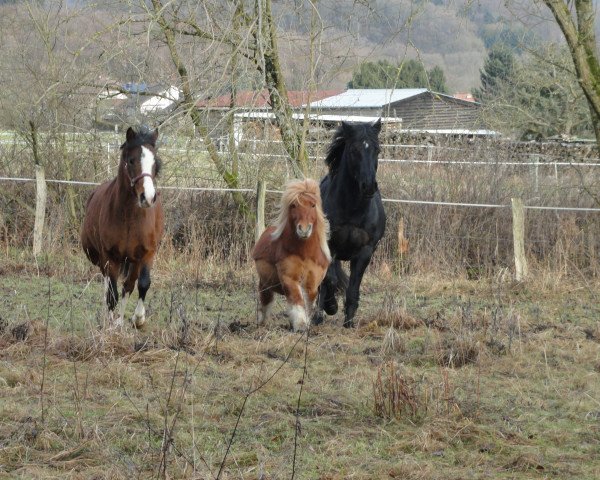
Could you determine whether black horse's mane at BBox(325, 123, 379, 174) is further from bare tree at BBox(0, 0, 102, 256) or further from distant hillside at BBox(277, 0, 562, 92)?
bare tree at BBox(0, 0, 102, 256)

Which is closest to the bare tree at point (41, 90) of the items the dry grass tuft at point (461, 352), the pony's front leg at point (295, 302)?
the pony's front leg at point (295, 302)

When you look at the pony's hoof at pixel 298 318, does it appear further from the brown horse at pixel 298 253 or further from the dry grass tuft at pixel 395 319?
the dry grass tuft at pixel 395 319

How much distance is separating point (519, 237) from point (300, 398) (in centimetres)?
841

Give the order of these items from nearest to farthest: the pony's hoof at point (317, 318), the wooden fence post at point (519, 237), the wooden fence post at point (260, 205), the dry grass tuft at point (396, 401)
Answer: the dry grass tuft at point (396, 401) < the pony's hoof at point (317, 318) < the wooden fence post at point (519, 237) < the wooden fence post at point (260, 205)

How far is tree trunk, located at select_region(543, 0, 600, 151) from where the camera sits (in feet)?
36.4

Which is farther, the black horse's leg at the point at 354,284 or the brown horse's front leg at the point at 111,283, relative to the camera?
the black horse's leg at the point at 354,284

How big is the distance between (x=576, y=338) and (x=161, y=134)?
21.9ft

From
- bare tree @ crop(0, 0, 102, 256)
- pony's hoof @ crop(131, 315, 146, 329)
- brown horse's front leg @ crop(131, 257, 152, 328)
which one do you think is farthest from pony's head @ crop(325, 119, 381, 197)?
bare tree @ crop(0, 0, 102, 256)

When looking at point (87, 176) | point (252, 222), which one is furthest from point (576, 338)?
point (87, 176)

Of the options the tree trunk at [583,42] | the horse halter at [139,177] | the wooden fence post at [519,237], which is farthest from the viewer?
the wooden fence post at [519,237]

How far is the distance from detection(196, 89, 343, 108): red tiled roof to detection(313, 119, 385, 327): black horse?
287 cm

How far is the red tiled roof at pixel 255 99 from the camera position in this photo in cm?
1304

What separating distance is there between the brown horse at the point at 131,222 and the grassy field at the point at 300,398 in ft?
1.64

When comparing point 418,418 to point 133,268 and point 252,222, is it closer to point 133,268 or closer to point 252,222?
point 133,268
